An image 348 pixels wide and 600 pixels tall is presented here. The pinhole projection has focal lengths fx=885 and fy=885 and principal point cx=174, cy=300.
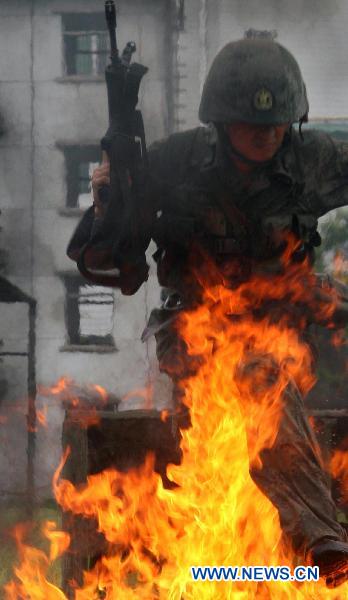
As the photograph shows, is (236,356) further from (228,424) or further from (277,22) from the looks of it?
(277,22)

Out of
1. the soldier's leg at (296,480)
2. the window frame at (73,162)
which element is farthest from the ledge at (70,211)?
the soldier's leg at (296,480)

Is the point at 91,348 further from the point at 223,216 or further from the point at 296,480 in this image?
the point at 296,480

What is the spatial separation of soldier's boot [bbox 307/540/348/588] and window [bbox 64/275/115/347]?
49.2 feet

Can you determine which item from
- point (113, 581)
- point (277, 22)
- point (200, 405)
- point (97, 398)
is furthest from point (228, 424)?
point (277, 22)

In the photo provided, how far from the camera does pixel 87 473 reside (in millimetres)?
4984

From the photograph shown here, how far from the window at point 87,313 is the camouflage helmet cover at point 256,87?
14105 millimetres

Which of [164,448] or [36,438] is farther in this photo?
[36,438]

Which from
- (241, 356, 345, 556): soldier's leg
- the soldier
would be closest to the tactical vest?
the soldier

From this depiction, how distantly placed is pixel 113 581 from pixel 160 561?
0.91 ft

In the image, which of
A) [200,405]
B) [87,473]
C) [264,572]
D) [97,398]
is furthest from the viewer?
[97,398]

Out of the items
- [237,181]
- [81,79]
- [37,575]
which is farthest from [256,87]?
[81,79]

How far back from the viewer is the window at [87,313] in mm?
18609

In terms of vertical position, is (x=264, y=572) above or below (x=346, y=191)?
below

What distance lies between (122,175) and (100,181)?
0.15 meters
